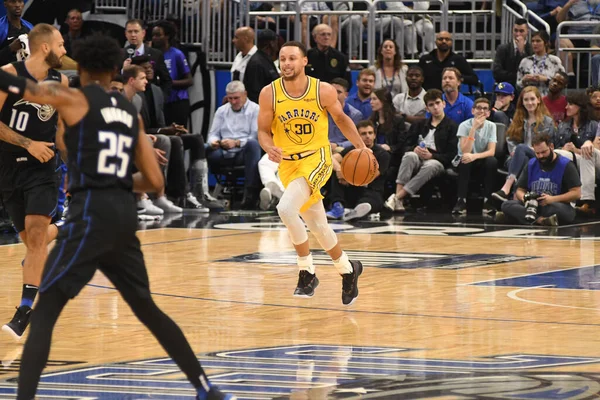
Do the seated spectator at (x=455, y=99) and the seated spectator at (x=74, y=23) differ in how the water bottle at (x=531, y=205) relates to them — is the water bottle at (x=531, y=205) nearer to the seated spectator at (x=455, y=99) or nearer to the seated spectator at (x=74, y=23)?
the seated spectator at (x=455, y=99)

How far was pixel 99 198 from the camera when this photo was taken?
17.8 feet

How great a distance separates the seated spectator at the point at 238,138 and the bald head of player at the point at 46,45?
9914 mm

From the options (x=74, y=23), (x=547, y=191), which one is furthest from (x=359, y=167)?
(x=74, y=23)

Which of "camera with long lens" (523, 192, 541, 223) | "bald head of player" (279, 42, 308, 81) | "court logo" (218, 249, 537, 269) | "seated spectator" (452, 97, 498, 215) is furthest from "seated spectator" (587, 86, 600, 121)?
"bald head of player" (279, 42, 308, 81)

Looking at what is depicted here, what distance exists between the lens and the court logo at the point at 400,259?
37.6ft

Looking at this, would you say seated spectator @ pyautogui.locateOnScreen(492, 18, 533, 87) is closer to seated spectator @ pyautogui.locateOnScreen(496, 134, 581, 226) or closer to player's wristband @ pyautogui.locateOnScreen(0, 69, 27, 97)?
seated spectator @ pyautogui.locateOnScreen(496, 134, 581, 226)

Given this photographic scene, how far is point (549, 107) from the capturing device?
57.1ft

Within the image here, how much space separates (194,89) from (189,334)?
12502mm

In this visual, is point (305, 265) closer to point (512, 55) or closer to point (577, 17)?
point (512, 55)

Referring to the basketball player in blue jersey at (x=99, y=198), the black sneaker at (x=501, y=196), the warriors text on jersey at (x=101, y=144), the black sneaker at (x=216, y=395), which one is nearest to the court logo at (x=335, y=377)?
the black sneaker at (x=216, y=395)

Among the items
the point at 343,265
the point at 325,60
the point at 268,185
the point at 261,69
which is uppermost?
the point at 325,60

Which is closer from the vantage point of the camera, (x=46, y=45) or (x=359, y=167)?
(x=46, y=45)

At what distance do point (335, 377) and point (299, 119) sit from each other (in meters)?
3.63

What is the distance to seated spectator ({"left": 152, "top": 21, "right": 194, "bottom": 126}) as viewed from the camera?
19.1 meters
